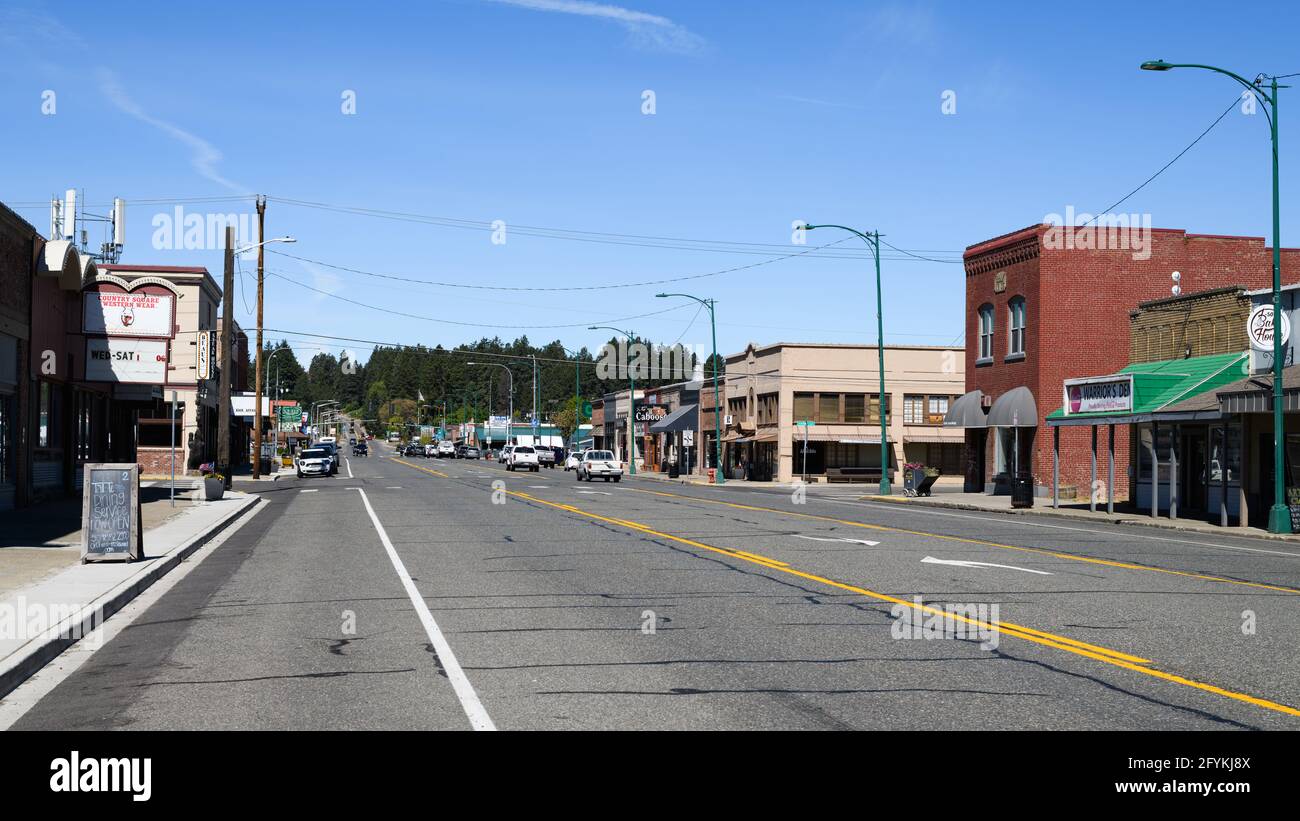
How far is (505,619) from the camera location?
1227cm

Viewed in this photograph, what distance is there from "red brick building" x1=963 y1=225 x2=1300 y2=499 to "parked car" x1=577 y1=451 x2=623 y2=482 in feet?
72.2

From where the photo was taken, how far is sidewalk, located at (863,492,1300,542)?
27.3 meters

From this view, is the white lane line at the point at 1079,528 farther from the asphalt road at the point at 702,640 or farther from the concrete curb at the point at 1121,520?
the asphalt road at the point at 702,640

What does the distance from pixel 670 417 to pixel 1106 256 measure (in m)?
47.9

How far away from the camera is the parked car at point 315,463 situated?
67812mm

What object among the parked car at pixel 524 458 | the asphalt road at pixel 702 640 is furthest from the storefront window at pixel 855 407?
the asphalt road at pixel 702 640

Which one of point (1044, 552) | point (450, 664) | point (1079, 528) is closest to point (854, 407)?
point (1079, 528)

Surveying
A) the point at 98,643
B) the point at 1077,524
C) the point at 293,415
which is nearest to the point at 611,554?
the point at 98,643

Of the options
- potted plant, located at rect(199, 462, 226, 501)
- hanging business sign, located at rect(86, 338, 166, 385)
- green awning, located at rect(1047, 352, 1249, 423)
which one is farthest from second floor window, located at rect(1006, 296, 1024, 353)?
hanging business sign, located at rect(86, 338, 166, 385)

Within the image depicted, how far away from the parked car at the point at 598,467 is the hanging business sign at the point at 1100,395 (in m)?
29.8

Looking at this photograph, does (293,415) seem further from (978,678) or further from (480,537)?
(978,678)

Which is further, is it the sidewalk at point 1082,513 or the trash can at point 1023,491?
the trash can at point 1023,491

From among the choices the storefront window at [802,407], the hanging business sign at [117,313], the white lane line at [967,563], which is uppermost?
the hanging business sign at [117,313]

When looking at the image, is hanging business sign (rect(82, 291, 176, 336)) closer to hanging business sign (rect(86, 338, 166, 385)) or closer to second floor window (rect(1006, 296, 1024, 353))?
hanging business sign (rect(86, 338, 166, 385))
